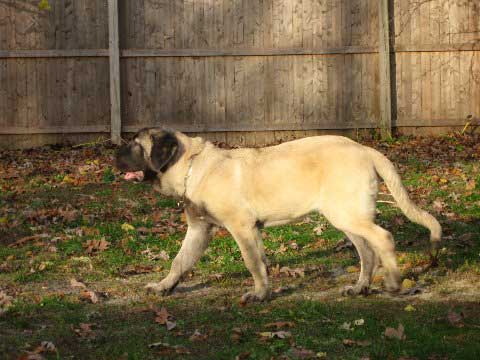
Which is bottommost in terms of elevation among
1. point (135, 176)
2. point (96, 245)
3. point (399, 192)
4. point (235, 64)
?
point (96, 245)

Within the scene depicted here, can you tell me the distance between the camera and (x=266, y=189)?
21.8 ft

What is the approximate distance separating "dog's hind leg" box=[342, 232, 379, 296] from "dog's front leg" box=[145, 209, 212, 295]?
4.01 feet

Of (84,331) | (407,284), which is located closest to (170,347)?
(84,331)

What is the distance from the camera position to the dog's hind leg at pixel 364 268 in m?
6.69

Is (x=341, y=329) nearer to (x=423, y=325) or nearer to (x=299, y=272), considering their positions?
(x=423, y=325)

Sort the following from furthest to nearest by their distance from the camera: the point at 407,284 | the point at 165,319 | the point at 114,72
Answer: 1. the point at 114,72
2. the point at 407,284
3. the point at 165,319

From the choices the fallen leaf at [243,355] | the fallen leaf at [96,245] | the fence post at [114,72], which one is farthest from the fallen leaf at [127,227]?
the fence post at [114,72]

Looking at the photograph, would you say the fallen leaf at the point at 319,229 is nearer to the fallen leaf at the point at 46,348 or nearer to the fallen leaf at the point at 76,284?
the fallen leaf at the point at 76,284

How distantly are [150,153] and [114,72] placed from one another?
341 inches

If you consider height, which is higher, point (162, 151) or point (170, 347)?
point (162, 151)

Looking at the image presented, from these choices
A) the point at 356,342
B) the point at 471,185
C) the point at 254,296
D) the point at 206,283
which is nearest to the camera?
the point at 356,342

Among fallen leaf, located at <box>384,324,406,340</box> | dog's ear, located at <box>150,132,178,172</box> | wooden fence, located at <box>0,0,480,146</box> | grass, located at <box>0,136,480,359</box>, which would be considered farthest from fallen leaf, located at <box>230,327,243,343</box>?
wooden fence, located at <box>0,0,480,146</box>

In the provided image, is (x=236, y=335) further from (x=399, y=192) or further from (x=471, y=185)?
(x=471, y=185)

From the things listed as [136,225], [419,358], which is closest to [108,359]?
[419,358]
